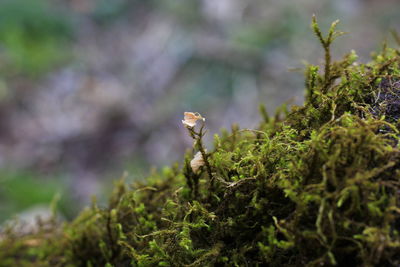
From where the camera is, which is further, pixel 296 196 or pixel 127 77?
pixel 127 77

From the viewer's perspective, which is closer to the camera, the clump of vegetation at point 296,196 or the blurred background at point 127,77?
the clump of vegetation at point 296,196

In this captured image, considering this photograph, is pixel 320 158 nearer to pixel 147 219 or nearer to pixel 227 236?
pixel 227 236

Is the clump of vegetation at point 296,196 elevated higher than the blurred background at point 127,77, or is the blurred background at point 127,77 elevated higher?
the blurred background at point 127,77

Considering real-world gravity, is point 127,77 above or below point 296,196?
above

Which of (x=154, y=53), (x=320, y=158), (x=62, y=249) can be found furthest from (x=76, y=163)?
(x=320, y=158)
